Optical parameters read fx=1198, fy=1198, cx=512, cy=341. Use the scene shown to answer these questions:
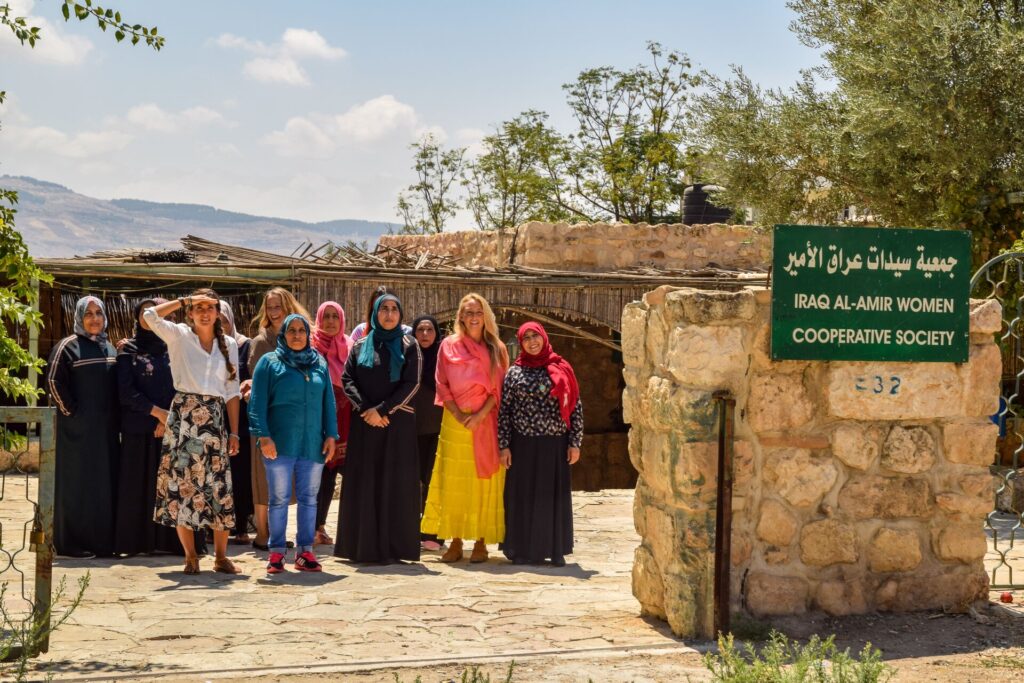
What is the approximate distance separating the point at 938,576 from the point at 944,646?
0.54 metres

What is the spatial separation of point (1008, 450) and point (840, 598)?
663 centimetres

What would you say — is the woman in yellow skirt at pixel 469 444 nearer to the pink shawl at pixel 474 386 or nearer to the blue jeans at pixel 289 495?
the pink shawl at pixel 474 386

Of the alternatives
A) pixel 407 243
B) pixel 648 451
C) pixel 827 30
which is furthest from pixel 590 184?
pixel 648 451

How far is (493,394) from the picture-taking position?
7.82 metres

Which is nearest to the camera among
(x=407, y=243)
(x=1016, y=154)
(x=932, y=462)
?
(x=932, y=462)

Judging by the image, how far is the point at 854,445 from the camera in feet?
18.5

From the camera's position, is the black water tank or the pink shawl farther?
the black water tank

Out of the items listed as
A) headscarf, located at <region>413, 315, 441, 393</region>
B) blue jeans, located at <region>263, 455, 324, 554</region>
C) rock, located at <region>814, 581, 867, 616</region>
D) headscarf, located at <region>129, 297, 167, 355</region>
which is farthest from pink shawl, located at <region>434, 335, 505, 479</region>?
rock, located at <region>814, 581, 867, 616</region>

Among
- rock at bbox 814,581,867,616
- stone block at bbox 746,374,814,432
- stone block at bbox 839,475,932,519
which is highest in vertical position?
stone block at bbox 746,374,814,432

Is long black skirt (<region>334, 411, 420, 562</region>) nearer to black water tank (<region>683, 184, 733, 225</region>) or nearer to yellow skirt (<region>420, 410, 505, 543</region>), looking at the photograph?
yellow skirt (<region>420, 410, 505, 543</region>)

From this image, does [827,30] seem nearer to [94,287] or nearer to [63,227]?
[94,287]

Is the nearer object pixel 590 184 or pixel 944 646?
pixel 944 646

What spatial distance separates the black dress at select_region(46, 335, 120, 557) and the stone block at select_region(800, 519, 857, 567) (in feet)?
14.6

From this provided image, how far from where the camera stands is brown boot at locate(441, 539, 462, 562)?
7832 millimetres
